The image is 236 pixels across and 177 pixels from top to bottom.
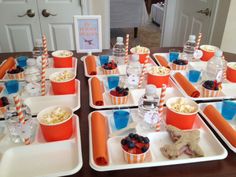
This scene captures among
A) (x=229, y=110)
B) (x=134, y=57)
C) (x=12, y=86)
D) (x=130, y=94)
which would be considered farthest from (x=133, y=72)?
(x=12, y=86)

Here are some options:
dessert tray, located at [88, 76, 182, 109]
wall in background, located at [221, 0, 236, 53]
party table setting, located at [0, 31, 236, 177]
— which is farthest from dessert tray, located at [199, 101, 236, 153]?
wall in background, located at [221, 0, 236, 53]

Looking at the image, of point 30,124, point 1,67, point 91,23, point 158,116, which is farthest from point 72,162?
point 91,23

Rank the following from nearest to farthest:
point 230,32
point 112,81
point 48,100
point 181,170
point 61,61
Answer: point 181,170, point 48,100, point 112,81, point 61,61, point 230,32

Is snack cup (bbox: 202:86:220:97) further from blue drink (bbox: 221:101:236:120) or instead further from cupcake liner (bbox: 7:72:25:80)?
cupcake liner (bbox: 7:72:25:80)

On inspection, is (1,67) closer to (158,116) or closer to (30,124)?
(30,124)

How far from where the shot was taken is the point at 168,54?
5.90 ft

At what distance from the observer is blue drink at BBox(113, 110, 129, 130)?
39.7 inches

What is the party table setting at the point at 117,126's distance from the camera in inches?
31.9

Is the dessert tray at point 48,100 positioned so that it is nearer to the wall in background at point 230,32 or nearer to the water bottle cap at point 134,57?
the water bottle cap at point 134,57

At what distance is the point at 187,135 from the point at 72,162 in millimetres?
456

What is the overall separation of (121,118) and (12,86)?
669mm

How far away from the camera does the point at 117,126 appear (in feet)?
3.34

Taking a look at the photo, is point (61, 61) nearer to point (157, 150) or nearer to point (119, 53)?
point (119, 53)

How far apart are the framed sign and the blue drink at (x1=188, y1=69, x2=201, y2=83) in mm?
699
